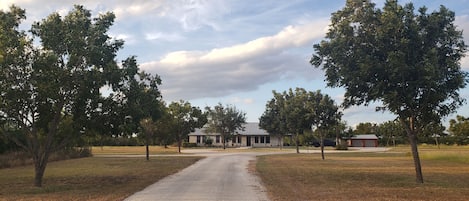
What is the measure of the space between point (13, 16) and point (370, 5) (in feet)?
42.7

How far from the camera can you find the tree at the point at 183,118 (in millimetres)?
49875

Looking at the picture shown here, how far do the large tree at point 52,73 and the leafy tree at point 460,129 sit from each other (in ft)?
218

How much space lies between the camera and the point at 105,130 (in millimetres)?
17406

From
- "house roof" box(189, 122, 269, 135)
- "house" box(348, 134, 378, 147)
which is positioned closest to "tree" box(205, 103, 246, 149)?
"house roof" box(189, 122, 269, 135)

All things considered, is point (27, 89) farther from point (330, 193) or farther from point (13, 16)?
point (330, 193)

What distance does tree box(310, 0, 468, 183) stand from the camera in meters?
16.1

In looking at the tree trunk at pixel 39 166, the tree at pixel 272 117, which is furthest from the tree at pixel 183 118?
the tree trunk at pixel 39 166

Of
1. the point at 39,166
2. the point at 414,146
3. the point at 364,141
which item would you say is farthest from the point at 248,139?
the point at 39,166

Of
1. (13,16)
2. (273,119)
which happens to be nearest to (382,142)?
(273,119)

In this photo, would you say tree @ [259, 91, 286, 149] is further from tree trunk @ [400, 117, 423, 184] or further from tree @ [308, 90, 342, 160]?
tree trunk @ [400, 117, 423, 184]

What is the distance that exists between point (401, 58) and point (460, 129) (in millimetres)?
65843

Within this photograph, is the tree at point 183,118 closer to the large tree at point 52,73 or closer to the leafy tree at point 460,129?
the large tree at point 52,73

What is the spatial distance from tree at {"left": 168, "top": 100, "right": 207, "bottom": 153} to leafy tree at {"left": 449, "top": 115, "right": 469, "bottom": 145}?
4051 centimetres

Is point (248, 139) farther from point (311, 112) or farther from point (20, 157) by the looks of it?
point (20, 157)
